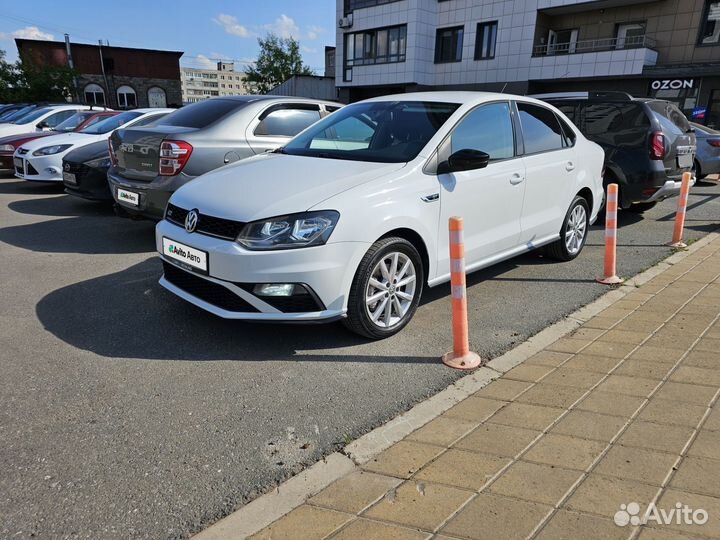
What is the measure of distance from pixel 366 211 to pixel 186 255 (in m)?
1.29

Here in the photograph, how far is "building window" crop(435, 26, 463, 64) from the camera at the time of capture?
3080 centimetres

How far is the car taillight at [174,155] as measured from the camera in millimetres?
5375

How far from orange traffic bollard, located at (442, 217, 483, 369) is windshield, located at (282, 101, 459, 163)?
0.88m

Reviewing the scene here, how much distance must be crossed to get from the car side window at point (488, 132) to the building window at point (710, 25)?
2416 cm

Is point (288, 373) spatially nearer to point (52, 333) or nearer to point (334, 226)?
point (334, 226)

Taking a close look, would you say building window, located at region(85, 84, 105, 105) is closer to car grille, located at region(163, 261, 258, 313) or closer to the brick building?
the brick building

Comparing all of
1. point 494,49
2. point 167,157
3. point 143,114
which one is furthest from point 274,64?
point 167,157

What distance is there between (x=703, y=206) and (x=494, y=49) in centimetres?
2228

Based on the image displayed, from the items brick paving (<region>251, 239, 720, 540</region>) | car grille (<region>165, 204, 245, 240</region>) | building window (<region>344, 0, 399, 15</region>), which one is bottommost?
brick paving (<region>251, 239, 720, 540</region>)

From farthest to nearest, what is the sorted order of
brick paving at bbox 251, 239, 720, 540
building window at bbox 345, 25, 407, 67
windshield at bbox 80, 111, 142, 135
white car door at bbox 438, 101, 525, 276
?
building window at bbox 345, 25, 407, 67 → windshield at bbox 80, 111, 142, 135 → white car door at bbox 438, 101, 525, 276 → brick paving at bbox 251, 239, 720, 540

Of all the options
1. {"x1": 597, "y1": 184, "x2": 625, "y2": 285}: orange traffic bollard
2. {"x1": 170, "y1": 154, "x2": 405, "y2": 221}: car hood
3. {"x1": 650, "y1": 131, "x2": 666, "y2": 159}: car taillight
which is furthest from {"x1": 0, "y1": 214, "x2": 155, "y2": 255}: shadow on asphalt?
{"x1": 650, "y1": 131, "x2": 666, "y2": 159}: car taillight

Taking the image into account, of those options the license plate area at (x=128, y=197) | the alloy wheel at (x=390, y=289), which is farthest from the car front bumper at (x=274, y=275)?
the license plate area at (x=128, y=197)

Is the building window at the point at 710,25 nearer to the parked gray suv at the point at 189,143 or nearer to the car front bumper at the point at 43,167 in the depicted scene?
the parked gray suv at the point at 189,143

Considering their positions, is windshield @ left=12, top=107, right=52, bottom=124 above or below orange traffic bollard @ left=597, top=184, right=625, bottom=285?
above
